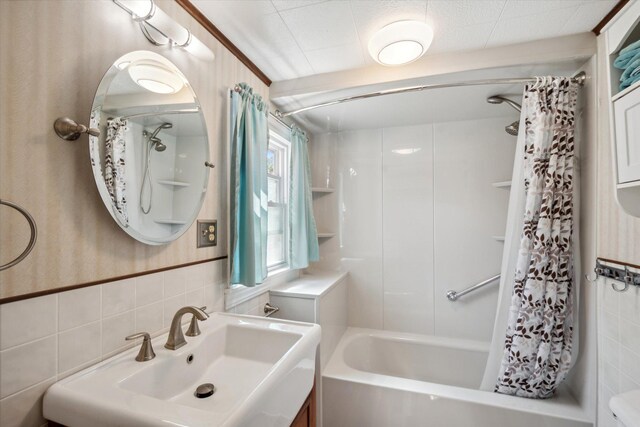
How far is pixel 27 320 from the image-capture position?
26.0 inches

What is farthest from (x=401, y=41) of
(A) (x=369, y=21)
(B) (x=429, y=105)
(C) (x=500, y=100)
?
(C) (x=500, y=100)

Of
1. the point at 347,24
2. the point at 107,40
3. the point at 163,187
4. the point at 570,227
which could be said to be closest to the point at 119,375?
the point at 163,187

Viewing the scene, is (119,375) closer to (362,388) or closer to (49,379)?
(49,379)

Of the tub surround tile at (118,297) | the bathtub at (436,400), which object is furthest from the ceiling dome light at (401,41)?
the bathtub at (436,400)

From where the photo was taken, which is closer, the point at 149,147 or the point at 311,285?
the point at 149,147

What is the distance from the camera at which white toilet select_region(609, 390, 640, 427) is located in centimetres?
75

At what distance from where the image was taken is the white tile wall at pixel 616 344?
110cm

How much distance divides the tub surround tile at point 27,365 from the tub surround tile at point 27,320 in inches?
0.7

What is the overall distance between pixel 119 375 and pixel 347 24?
166 centimetres

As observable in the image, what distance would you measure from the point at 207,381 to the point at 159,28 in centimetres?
135

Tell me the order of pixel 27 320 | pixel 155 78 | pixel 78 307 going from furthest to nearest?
pixel 155 78, pixel 78 307, pixel 27 320

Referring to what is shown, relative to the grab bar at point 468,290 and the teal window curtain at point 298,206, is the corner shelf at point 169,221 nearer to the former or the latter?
the teal window curtain at point 298,206

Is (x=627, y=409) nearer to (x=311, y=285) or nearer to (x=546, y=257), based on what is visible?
(x=546, y=257)

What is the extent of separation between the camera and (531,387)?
1482mm
